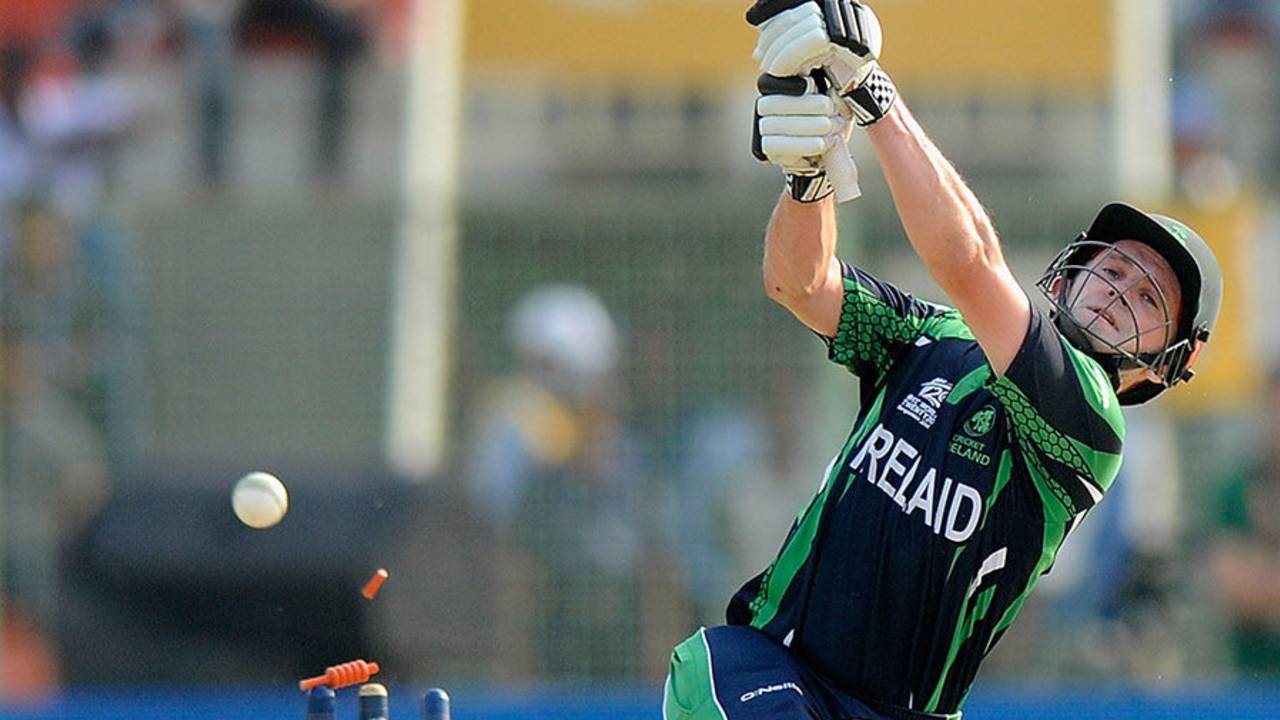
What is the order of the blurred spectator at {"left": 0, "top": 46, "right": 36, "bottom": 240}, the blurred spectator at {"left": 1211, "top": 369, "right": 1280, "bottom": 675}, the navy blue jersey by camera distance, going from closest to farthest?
the navy blue jersey, the blurred spectator at {"left": 1211, "top": 369, "right": 1280, "bottom": 675}, the blurred spectator at {"left": 0, "top": 46, "right": 36, "bottom": 240}

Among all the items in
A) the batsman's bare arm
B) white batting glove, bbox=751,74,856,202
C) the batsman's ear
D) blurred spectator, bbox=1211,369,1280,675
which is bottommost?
blurred spectator, bbox=1211,369,1280,675

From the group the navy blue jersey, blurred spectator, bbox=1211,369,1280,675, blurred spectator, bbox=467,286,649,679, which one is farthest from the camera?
blurred spectator, bbox=467,286,649,679

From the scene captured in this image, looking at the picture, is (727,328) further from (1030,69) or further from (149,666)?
(149,666)

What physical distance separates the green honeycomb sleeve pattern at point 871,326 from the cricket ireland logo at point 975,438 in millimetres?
426

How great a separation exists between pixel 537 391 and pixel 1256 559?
3.69m

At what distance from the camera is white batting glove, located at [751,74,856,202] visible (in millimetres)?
5098

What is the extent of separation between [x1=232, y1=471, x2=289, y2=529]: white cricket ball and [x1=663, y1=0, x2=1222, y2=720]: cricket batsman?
1145 millimetres

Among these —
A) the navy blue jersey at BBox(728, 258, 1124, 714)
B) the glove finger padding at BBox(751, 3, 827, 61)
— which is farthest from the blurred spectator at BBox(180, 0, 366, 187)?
the glove finger padding at BBox(751, 3, 827, 61)

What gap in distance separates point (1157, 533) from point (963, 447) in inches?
246

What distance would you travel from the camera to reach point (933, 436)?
18.2ft

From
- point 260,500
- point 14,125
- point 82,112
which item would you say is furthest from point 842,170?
point 14,125

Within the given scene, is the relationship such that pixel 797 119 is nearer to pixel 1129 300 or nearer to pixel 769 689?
pixel 1129 300

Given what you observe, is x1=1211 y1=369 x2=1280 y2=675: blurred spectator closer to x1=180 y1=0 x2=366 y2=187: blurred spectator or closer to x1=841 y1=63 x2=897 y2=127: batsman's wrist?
x1=180 y1=0 x2=366 y2=187: blurred spectator

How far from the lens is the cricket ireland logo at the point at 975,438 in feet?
17.9
